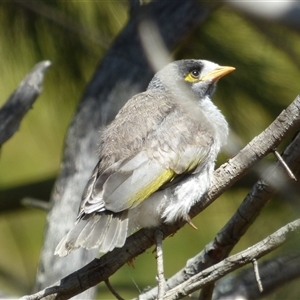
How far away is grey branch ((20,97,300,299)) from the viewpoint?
7.59ft

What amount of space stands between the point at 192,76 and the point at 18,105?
858 mm

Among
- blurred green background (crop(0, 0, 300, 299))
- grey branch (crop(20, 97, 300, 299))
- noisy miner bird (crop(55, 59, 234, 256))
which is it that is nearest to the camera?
grey branch (crop(20, 97, 300, 299))

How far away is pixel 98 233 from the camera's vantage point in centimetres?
253

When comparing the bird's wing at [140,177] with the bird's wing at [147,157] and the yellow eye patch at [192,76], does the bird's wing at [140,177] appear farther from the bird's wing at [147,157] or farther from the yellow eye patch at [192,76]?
the yellow eye patch at [192,76]

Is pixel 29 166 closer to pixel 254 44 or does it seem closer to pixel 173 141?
pixel 254 44

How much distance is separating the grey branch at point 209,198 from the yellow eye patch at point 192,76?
964 mm

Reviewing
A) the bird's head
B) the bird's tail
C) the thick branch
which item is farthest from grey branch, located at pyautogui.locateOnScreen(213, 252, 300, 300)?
the bird's head

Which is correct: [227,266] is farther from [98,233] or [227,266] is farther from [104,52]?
[104,52]

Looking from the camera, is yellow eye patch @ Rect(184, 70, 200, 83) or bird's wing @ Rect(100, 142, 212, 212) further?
yellow eye patch @ Rect(184, 70, 200, 83)

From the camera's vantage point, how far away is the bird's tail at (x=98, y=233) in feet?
8.09

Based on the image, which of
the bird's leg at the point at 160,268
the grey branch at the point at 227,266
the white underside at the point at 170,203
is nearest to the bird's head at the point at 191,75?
the white underside at the point at 170,203

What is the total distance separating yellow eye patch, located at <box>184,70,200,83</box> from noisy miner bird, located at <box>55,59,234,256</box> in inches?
10.0

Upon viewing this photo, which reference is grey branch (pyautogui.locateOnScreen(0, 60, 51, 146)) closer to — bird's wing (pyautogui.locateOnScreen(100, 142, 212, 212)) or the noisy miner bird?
the noisy miner bird

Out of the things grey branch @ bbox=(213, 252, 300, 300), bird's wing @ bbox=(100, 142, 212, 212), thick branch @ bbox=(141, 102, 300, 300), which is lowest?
grey branch @ bbox=(213, 252, 300, 300)
